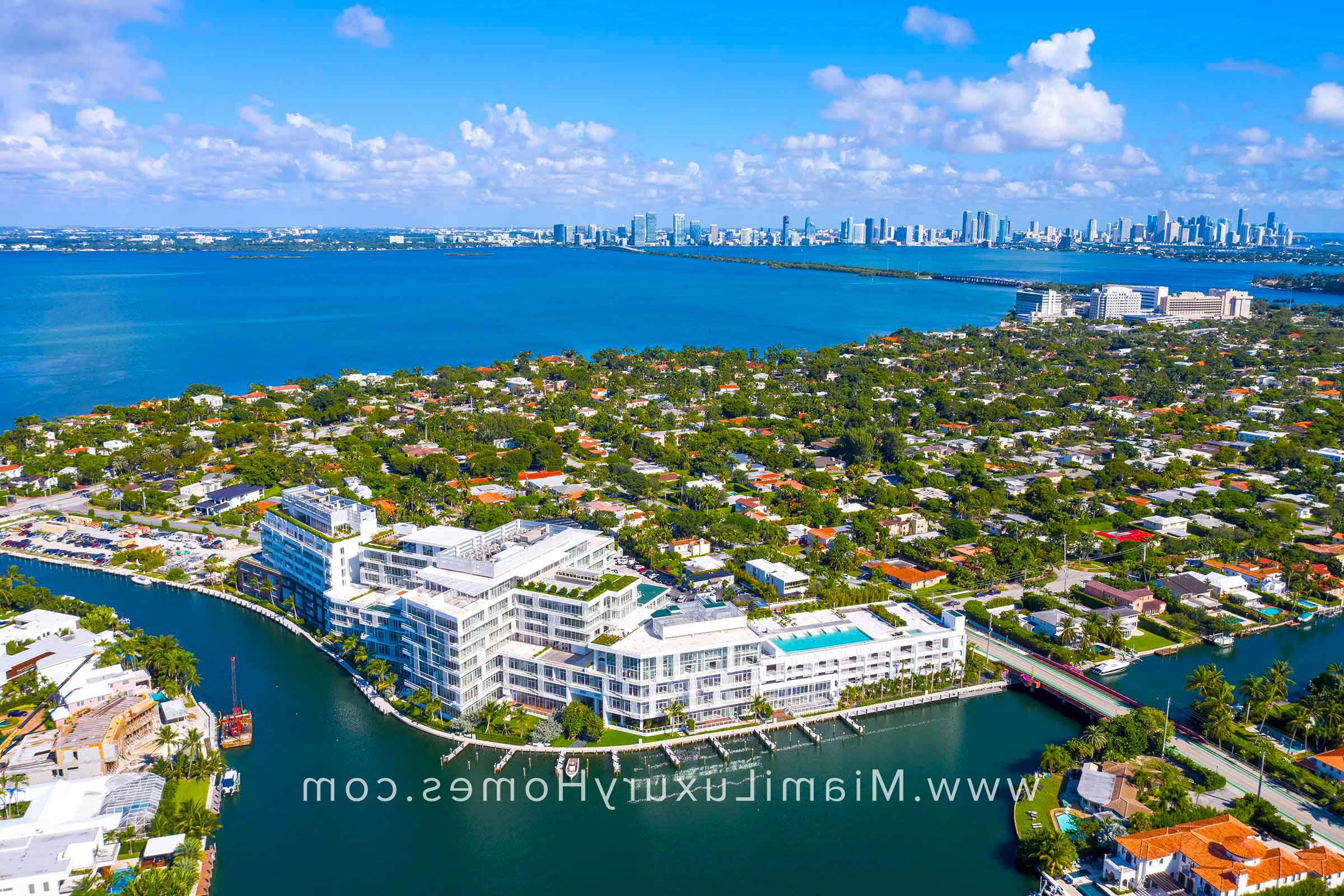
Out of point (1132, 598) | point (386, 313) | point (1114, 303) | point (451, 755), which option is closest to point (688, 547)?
point (451, 755)

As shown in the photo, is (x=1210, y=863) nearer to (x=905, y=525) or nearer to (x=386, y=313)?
(x=905, y=525)

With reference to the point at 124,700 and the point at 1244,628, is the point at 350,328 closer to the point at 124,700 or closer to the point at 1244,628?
the point at 124,700

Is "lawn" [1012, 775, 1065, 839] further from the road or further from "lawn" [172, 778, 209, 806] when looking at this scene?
"lawn" [172, 778, 209, 806]

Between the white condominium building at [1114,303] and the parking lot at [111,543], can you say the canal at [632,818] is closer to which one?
the parking lot at [111,543]

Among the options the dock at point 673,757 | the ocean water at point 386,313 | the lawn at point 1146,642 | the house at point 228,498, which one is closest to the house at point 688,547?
the dock at point 673,757

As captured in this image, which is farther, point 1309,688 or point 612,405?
point 612,405

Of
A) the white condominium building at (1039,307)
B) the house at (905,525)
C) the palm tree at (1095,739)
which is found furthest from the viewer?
the white condominium building at (1039,307)

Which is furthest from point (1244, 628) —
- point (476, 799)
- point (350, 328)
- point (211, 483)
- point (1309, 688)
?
point (350, 328)
